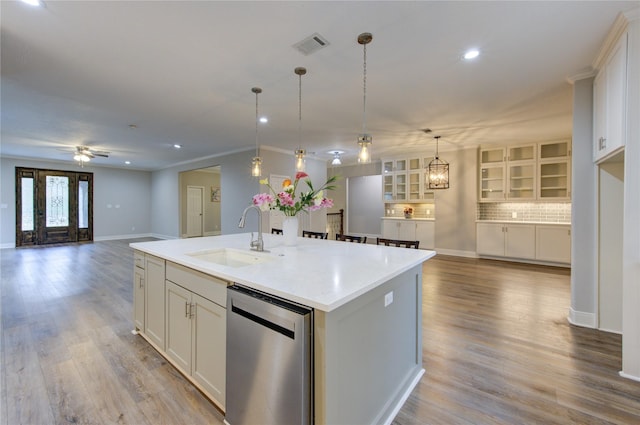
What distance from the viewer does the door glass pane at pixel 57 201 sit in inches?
338

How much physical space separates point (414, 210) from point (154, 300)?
692cm

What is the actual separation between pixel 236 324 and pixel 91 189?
1064 centimetres

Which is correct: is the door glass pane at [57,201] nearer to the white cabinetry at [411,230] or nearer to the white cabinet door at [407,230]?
the white cabinetry at [411,230]

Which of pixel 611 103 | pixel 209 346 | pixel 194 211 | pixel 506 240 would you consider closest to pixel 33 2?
pixel 209 346

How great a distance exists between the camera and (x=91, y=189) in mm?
9344

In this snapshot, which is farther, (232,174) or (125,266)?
(232,174)

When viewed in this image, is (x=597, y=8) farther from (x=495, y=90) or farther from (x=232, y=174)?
(x=232, y=174)

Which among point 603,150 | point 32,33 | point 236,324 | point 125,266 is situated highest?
point 32,33

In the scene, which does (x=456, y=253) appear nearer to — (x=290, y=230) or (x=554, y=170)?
(x=554, y=170)

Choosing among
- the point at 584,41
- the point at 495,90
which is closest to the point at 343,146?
the point at 495,90

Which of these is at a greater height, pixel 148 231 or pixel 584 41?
pixel 584 41

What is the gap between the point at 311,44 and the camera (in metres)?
2.38

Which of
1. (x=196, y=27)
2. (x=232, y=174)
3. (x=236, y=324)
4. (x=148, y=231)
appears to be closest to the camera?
(x=236, y=324)

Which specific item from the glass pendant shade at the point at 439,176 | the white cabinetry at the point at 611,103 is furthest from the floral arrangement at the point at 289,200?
the glass pendant shade at the point at 439,176
